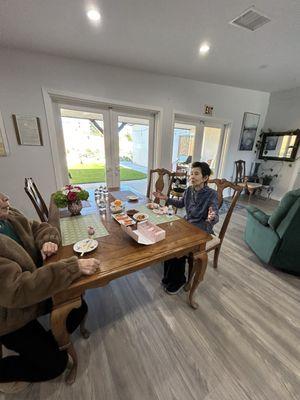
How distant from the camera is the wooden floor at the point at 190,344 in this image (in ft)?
3.19

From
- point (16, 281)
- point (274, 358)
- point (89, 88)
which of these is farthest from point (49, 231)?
point (89, 88)

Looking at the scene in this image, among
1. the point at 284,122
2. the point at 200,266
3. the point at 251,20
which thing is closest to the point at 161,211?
the point at 200,266

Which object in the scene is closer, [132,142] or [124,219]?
[124,219]

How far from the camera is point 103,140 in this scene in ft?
9.57

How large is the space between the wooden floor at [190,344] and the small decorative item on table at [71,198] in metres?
0.87

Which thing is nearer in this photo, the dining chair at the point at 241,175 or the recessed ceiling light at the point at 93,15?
the recessed ceiling light at the point at 93,15

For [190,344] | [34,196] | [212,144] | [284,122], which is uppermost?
[284,122]

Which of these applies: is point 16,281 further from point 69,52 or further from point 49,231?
point 69,52

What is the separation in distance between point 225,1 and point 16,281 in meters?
2.43

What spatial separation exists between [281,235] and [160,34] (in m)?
2.57

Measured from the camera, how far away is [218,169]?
174 inches

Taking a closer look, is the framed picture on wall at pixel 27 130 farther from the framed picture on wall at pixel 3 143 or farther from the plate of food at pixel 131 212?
the plate of food at pixel 131 212

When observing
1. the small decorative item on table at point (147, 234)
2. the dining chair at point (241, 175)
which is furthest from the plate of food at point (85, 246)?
the dining chair at point (241, 175)

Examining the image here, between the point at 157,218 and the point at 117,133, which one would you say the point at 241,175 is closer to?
the point at 117,133
